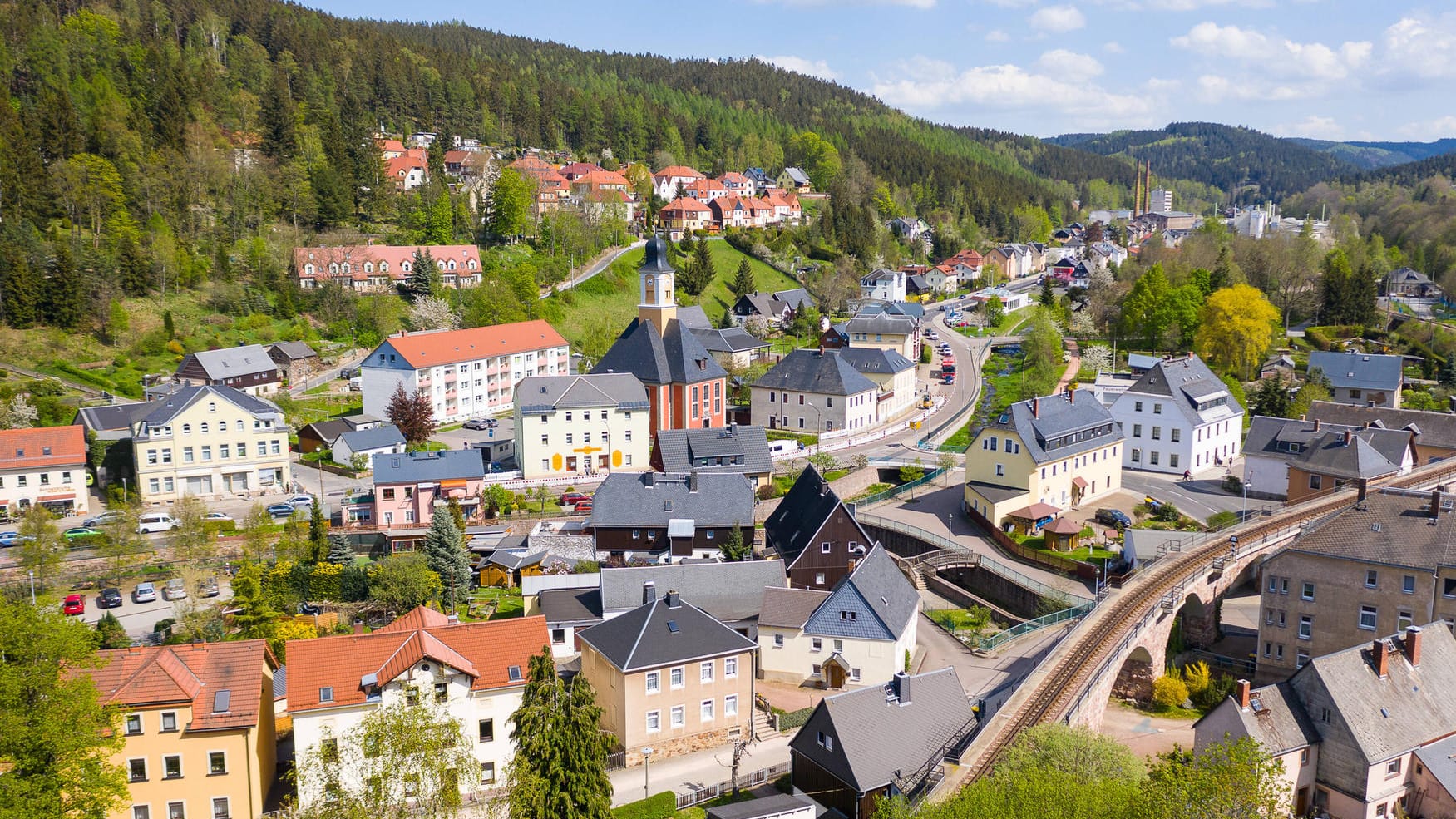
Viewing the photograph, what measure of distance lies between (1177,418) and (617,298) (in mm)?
56568

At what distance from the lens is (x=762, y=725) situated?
119 ft

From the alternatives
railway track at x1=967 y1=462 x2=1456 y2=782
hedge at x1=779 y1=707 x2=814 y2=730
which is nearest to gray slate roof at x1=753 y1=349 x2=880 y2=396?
railway track at x1=967 y1=462 x2=1456 y2=782

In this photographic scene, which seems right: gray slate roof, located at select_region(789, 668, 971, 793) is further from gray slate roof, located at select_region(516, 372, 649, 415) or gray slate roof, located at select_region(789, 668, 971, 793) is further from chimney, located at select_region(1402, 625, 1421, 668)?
gray slate roof, located at select_region(516, 372, 649, 415)

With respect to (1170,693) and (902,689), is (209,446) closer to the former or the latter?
(902,689)

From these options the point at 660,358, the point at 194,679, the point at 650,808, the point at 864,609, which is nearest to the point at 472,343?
the point at 660,358

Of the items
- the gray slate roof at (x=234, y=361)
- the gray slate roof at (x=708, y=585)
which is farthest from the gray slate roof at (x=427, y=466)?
the gray slate roof at (x=234, y=361)

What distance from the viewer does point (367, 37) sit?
13725 cm

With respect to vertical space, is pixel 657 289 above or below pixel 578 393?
above

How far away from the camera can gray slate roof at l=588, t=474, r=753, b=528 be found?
49.0 metres

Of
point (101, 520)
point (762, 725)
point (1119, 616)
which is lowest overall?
point (762, 725)

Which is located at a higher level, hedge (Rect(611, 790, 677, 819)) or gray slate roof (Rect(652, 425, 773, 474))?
gray slate roof (Rect(652, 425, 773, 474))

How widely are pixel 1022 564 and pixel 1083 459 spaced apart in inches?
408

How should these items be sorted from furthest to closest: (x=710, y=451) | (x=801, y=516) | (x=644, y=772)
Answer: (x=710, y=451) → (x=801, y=516) → (x=644, y=772)

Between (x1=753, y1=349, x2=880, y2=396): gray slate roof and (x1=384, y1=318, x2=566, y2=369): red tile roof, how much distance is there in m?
18.1
